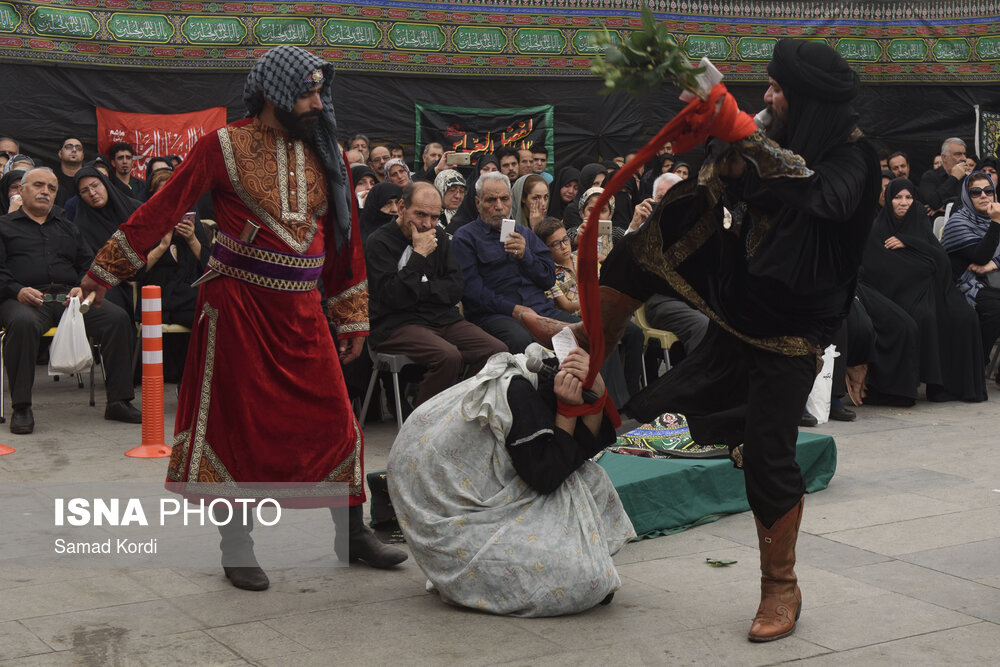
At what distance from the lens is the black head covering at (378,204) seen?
25.7 ft

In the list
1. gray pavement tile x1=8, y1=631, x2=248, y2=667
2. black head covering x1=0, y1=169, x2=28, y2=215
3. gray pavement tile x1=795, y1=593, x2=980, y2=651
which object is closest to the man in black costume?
gray pavement tile x1=795, y1=593, x2=980, y2=651

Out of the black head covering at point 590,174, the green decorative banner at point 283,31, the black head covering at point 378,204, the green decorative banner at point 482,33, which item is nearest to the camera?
the black head covering at point 378,204

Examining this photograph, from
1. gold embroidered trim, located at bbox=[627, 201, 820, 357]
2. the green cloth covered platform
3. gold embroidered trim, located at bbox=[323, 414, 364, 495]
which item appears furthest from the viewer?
the green cloth covered platform

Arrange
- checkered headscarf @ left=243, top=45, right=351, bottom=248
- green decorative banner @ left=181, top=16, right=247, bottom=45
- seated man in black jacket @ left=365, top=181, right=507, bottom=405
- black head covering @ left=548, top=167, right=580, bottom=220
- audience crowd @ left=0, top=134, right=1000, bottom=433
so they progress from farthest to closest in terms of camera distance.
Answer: green decorative banner @ left=181, top=16, right=247, bottom=45
black head covering @ left=548, top=167, right=580, bottom=220
audience crowd @ left=0, top=134, right=1000, bottom=433
seated man in black jacket @ left=365, top=181, right=507, bottom=405
checkered headscarf @ left=243, top=45, right=351, bottom=248

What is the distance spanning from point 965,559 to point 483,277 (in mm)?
3594

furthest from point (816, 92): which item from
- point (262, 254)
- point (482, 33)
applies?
point (482, 33)

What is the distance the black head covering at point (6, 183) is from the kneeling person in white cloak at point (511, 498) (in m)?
6.39

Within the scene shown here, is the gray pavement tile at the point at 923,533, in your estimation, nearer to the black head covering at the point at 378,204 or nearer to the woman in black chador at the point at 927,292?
the woman in black chador at the point at 927,292

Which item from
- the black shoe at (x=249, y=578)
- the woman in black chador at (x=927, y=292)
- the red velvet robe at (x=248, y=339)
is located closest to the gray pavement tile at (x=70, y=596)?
the black shoe at (x=249, y=578)

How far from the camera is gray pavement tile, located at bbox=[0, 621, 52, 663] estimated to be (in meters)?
3.42

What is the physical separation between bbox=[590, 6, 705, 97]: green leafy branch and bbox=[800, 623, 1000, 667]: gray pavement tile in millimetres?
1744

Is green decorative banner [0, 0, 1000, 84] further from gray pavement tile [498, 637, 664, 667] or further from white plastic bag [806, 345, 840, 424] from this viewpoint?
gray pavement tile [498, 637, 664, 667]

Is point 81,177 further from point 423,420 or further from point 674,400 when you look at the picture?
point 674,400

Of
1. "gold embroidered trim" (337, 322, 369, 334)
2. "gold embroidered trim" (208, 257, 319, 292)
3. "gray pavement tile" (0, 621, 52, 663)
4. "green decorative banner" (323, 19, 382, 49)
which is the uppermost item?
"green decorative banner" (323, 19, 382, 49)
